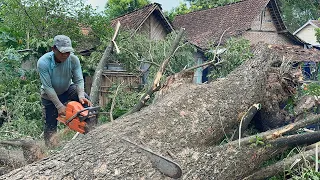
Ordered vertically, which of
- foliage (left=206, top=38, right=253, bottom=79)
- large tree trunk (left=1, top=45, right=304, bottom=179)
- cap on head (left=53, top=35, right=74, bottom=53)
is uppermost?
cap on head (left=53, top=35, right=74, bottom=53)

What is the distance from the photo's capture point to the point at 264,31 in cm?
1780

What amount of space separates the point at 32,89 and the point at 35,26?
2.23m

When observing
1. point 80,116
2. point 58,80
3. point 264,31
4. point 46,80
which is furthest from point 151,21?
point 80,116

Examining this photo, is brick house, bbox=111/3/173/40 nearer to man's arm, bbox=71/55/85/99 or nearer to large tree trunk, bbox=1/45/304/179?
man's arm, bbox=71/55/85/99

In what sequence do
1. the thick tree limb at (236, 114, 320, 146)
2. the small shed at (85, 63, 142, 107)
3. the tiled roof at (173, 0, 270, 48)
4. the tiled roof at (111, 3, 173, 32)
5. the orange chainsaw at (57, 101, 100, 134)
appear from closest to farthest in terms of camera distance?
1. the thick tree limb at (236, 114, 320, 146)
2. the orange chainsaw at (57, 101, 100, 134)
3. the small shed at (85, 63, 142, 107)
4. the tiled roof at (111, 3, 173, 32)
5. the tiled roof at (173, 0, 270, 48)

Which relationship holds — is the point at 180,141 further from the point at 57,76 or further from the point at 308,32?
the point at 308,32

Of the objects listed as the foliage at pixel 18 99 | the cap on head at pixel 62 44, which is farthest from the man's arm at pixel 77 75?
the foliage at pixel 18 99

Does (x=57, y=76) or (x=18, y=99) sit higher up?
(x=57, y=76)

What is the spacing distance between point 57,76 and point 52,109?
1.80 ft

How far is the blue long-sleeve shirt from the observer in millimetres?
3928

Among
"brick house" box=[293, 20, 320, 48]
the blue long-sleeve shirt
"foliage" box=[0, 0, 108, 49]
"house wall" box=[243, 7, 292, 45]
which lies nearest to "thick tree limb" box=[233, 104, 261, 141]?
the blue long-sleeve shirt

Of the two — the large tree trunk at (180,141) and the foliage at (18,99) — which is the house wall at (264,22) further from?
the large tree trunk at (180,141)

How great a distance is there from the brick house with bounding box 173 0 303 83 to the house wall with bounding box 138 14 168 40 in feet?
9.13

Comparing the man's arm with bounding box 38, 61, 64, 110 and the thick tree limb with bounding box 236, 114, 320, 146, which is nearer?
the thick tree limb with bounding box 236, 114, 320, 146
